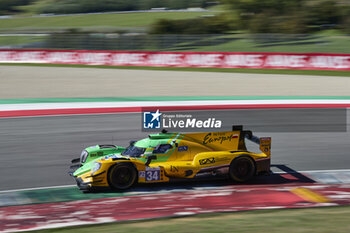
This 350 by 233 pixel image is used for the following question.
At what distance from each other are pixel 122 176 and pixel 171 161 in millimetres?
930

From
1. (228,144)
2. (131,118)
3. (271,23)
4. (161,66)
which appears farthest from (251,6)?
(228,144)

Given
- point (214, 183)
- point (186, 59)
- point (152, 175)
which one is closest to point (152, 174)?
point (152, 175)

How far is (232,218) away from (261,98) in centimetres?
1389

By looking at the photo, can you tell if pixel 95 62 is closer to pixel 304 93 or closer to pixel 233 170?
pixel 304 93

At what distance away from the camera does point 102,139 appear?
13289 millimetres

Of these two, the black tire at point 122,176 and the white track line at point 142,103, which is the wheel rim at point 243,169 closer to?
the black tire at point 122,176

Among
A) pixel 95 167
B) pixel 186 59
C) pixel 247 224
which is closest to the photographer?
pixel 247 224

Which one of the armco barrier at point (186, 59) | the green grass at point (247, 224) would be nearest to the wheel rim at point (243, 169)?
the green grass at point (247, 224)

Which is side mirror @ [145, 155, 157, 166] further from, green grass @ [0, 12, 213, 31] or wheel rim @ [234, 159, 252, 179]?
green grass @ [0, 12, 213, 31]

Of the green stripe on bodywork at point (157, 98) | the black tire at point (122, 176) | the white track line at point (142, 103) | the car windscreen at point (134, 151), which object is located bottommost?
the black tire at point (122, 176)

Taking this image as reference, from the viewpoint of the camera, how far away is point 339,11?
4547 cm

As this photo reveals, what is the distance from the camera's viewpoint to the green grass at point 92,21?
60781mm

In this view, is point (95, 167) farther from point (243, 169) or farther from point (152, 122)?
point (152, 122)

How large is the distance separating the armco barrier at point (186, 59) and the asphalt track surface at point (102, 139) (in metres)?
10.8
